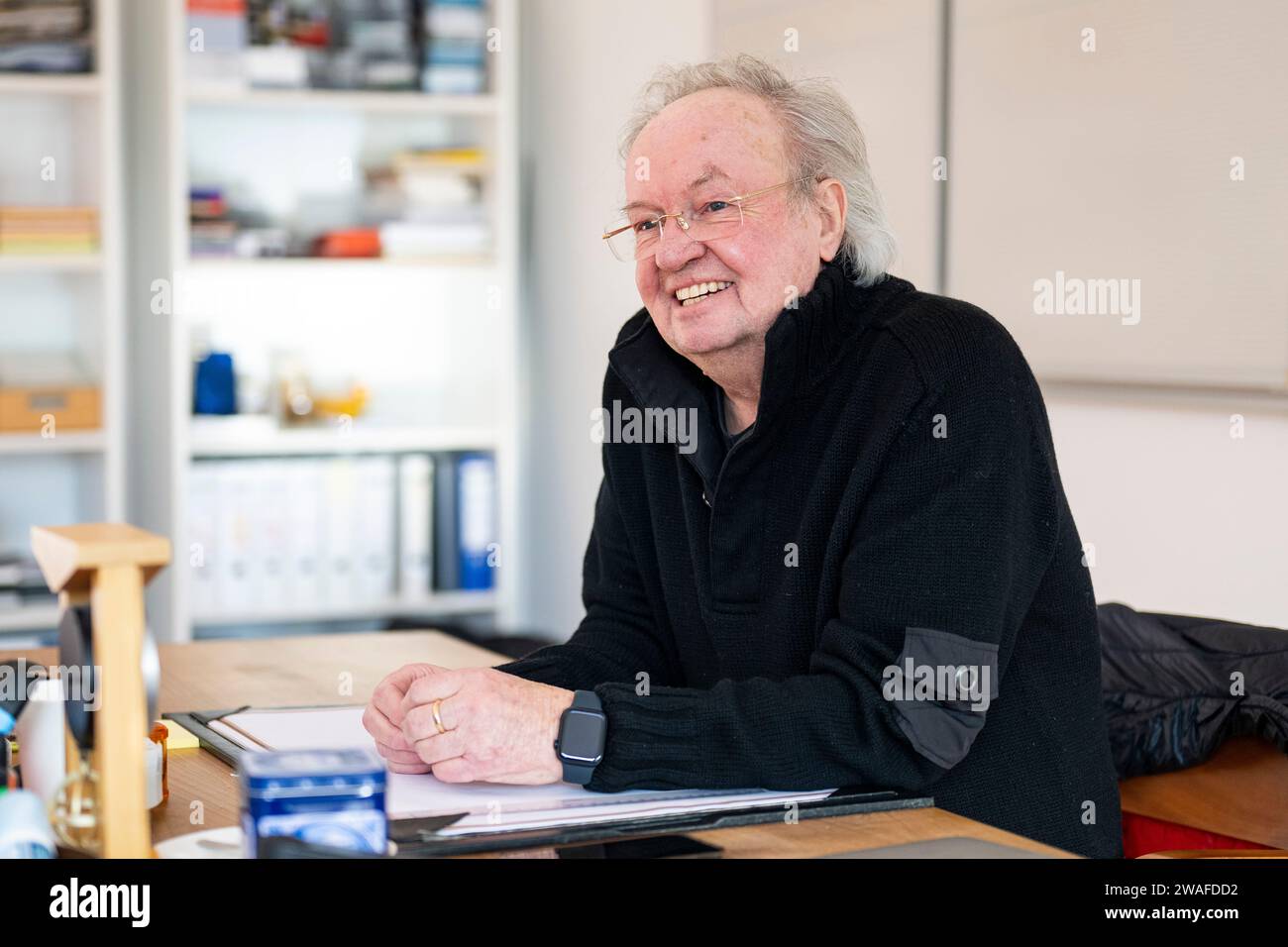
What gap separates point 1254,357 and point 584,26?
2141mm

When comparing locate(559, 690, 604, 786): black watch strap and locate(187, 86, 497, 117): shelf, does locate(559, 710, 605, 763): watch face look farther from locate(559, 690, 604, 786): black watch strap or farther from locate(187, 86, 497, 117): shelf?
locate(187, 86, 497, 117): shelf

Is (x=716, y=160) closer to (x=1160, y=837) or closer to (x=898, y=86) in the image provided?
(x=1160, y=837)

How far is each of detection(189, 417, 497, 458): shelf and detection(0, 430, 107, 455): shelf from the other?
204 millimetres

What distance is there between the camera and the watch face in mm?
1255

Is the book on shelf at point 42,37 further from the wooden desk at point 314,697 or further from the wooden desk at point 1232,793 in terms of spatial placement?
the wooden desk at point 1232,793

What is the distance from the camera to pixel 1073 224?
233cm

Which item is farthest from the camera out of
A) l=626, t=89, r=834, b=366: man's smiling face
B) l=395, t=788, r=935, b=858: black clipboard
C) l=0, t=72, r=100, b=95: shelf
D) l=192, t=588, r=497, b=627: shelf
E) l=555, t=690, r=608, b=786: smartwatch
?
l=192, t=588, r=497, b=627: shelf

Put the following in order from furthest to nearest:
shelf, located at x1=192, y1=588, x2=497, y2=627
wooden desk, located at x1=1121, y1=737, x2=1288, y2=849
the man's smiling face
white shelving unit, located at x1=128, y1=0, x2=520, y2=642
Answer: shelf, located at x1=192, y1=588, x2=497, y2=627 → white shelving unit, located at x1=128, y1=0, x2=520, y2=642 → the man's smiling face → wooden desk, located at x1=1121, y1=737, x2=1288, y2=849

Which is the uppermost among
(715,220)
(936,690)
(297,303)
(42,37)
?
(42,37)

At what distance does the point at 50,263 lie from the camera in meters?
3.36

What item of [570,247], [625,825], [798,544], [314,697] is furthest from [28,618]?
[625,825]

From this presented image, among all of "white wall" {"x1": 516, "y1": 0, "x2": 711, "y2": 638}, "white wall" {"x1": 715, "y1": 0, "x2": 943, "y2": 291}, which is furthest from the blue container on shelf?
"white wall" {"x1": 715, "y1": 0, "x2": 943, "y2": 291}

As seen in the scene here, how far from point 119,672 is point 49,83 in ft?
9.14

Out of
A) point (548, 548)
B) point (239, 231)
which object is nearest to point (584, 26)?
point (239, 231)
